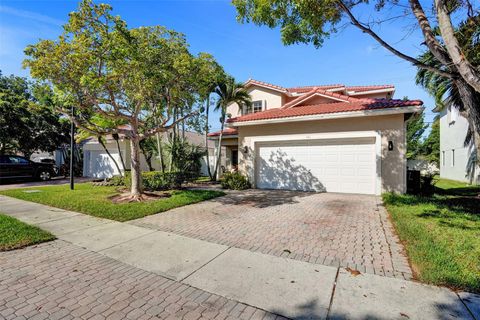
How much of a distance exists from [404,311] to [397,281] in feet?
2.34

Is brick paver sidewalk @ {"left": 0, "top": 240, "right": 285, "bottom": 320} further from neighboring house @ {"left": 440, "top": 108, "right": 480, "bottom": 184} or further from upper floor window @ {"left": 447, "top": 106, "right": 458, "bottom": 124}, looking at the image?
upper floor window @ {"left": 447, "top": 106, "right": 458, "bottom": 124}

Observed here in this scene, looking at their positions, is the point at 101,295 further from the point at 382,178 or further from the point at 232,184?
the point at 382,178

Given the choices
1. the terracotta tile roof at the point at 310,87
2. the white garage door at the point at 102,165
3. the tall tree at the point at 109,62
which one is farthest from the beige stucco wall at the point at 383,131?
the white garage door at the point at 102,165

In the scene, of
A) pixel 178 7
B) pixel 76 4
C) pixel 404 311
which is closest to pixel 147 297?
pixel 404 311

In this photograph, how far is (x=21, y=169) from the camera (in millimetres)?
15219

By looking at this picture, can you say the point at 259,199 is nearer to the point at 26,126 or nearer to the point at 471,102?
the point at 471,102

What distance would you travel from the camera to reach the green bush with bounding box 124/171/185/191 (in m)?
10.9

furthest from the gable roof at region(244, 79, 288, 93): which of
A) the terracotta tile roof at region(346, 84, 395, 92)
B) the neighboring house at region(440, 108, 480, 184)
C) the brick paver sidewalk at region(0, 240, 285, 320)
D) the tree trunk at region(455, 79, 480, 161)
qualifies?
the brick paver sidewalk at region(0, 240, 285, 320)

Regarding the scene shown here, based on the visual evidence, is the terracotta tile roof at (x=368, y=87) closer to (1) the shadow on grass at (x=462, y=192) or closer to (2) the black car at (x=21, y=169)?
(1) the shadow on grass at (x=462, y=192)

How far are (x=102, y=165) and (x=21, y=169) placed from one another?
452cm

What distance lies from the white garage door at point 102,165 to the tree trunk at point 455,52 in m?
18.2

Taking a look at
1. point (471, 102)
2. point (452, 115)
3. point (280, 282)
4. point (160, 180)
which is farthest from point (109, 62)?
point (452, 115)

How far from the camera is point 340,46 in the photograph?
8305 mm

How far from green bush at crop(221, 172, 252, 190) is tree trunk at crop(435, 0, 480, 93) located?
882 centimetres
